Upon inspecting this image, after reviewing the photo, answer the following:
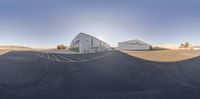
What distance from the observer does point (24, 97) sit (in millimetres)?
16484

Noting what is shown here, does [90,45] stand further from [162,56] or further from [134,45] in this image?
[162,56]

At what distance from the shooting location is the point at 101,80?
2186 cm

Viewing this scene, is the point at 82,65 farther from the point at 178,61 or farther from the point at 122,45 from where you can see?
the point at 122,45

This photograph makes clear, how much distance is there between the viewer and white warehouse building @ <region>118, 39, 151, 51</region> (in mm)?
53200

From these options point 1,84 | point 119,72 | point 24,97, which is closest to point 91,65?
point 119,72

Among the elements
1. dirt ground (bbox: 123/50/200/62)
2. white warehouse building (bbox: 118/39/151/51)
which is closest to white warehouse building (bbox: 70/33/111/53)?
white warehouse building (bbox: 118/39/151/51)

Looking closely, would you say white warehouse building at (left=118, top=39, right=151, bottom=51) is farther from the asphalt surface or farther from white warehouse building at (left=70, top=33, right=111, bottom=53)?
the asphalt surface

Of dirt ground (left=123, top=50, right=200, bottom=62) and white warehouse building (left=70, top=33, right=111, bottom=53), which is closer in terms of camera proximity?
dirt ground (left=123, top=50, right=200, bottom=62)

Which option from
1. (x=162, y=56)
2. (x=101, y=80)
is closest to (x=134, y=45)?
(x=162, y=56)

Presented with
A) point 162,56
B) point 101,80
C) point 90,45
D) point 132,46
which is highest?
point 90,45

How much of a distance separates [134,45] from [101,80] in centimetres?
3501

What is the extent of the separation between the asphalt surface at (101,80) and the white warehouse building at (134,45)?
68.4 ft

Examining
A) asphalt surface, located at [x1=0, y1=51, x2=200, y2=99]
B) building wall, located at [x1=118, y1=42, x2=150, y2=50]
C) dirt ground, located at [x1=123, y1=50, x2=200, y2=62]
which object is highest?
building wall, located at [x1=118, y1=42, x2=150, y2=50]

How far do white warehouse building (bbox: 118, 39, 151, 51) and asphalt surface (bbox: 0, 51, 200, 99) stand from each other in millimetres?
20851
